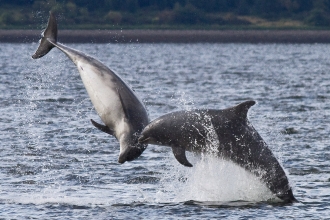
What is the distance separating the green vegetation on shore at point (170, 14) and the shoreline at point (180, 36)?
1.16 metres

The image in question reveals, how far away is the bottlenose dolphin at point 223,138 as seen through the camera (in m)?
19.9

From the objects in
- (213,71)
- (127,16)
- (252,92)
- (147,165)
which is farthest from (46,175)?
(127,16)

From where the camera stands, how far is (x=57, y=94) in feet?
167

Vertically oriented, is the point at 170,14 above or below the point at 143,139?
below

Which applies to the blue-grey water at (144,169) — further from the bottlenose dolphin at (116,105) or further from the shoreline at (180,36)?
the shoreline at (180,36)

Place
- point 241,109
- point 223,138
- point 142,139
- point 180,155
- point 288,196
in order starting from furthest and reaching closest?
point 288,196
point 223,138
point 241,109
point 180,155
point 142,139

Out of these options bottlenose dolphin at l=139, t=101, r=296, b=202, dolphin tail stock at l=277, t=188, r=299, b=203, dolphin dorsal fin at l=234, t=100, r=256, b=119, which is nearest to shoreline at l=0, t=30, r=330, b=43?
dolphin tail stock at l=277, t=188, r=299, b=203

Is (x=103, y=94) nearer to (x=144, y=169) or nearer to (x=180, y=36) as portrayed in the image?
(x=144, y=169)

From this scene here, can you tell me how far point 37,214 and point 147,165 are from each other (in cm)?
739

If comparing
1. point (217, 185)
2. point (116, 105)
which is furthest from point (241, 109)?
point (116, 105)

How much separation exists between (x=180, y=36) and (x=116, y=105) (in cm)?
14736

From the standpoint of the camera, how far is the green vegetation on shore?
153750 mm

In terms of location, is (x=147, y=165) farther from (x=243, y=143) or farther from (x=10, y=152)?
(x=243, y=143)

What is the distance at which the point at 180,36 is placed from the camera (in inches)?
6555
